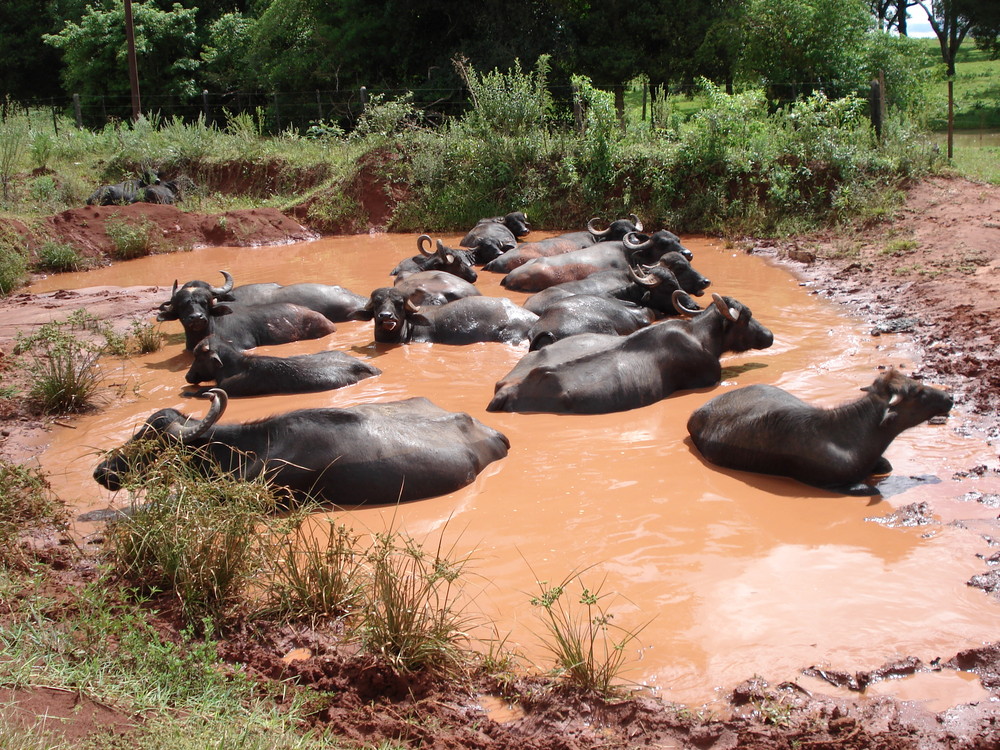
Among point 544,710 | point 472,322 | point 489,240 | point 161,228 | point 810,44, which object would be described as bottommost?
point 544,710

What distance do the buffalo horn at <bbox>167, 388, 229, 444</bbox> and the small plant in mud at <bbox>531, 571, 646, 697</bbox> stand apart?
97.8 inches

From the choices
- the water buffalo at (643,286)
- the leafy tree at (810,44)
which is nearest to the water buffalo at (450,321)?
the water buffalo at (643,286)

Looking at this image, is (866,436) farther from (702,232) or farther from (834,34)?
(834,34)

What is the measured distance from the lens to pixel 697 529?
5793mm

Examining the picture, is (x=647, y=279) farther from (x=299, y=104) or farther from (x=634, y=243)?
(x=299, y=104)

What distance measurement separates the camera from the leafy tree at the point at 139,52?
34.0 meters

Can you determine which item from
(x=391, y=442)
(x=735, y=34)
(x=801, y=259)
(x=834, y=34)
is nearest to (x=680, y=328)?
(x=391, y=442)

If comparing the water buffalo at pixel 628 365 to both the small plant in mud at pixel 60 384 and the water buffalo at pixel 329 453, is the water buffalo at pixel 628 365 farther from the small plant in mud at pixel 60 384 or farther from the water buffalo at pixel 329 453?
the small plant in mud at pixel 60 384

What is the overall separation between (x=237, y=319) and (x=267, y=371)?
7.27ft

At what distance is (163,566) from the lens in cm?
470

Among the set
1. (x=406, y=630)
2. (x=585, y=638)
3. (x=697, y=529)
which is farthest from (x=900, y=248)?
(x=406, y=630)

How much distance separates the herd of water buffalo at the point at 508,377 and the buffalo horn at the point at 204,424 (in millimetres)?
16

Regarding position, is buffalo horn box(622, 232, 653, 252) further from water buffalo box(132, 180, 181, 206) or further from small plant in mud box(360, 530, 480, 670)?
water buffalo box(132, 180, 181, 206)

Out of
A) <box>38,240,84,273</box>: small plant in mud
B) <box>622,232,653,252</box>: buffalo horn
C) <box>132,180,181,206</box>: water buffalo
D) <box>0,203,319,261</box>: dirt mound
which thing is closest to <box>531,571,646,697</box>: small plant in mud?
<box>622,232,653,252</box>: buffalo horn
